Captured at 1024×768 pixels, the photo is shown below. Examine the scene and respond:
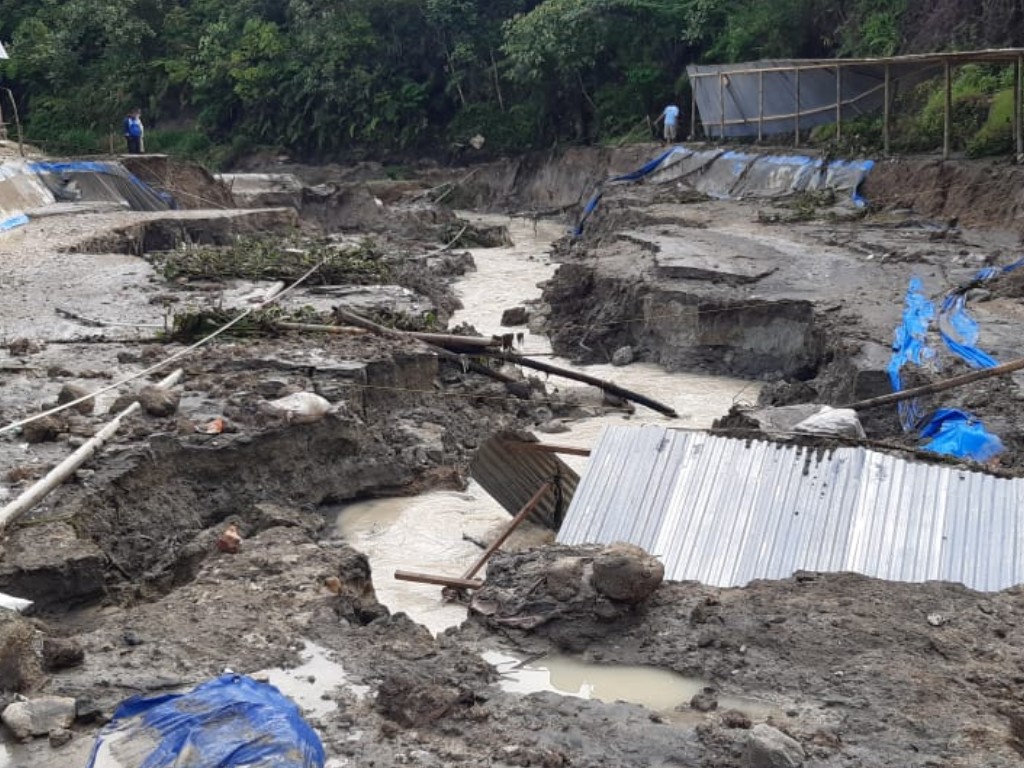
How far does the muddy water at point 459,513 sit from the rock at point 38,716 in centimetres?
272

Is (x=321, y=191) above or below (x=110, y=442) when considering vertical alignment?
below

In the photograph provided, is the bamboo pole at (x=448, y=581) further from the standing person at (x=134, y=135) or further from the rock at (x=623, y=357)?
the standing person at (x=134, y=135)

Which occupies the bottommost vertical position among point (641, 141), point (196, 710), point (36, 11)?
point (641, 141)

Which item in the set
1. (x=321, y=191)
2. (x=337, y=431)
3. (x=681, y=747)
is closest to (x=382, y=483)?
(x=337, y=431)

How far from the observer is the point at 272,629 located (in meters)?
5.84

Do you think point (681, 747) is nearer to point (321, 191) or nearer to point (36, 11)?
point (321, 191)

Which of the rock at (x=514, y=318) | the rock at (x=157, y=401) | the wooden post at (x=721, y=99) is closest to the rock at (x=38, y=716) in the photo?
the rock at (x=157, y=401)

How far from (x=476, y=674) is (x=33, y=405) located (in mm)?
5425

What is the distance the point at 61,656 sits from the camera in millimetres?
5348

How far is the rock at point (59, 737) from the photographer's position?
4.70 metres

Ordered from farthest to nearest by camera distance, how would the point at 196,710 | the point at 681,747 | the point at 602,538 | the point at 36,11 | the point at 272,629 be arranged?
the point at 36,11
the point at 602,538
the point at 272,629
the point at 681,747
the point at 196,710

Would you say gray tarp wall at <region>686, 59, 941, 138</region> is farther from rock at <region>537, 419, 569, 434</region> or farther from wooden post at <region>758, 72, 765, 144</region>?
rock at <region>537, 419, 569, 434</region>

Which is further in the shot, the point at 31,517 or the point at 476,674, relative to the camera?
the point at 31,517

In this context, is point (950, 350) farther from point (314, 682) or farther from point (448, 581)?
point (314, 682)
